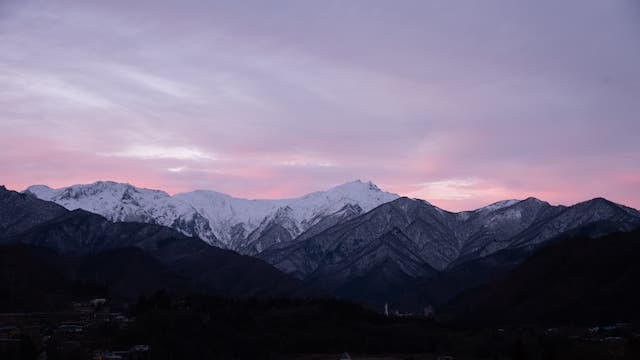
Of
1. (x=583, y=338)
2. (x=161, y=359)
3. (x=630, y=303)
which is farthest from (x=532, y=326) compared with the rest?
(x=161, y=359)

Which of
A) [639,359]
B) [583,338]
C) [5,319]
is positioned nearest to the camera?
[639,359]

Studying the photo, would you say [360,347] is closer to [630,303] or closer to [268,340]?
[268,340]

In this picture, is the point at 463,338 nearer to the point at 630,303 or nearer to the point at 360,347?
the point at 360,347

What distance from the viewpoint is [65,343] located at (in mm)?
145125

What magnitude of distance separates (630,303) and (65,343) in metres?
109

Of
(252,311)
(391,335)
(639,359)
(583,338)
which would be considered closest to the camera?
(639,359)

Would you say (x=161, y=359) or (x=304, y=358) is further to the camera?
(x=304, y=358)

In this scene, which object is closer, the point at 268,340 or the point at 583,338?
the point at 583,338

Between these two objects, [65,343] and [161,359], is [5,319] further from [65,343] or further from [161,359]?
[161,359]

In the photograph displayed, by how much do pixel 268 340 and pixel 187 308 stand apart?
75.7 ft

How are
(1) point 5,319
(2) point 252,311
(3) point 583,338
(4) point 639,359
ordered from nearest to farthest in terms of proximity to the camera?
(4) point 639,359, (3) point 583,338, (1) point 5,319, (2) point 252,311

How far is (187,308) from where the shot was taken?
186 m

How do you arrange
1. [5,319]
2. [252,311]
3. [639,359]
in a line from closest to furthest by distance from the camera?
[639,359], [5,319], [252,311]

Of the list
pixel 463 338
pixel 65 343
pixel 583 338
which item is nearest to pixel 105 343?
pixel 65 343
